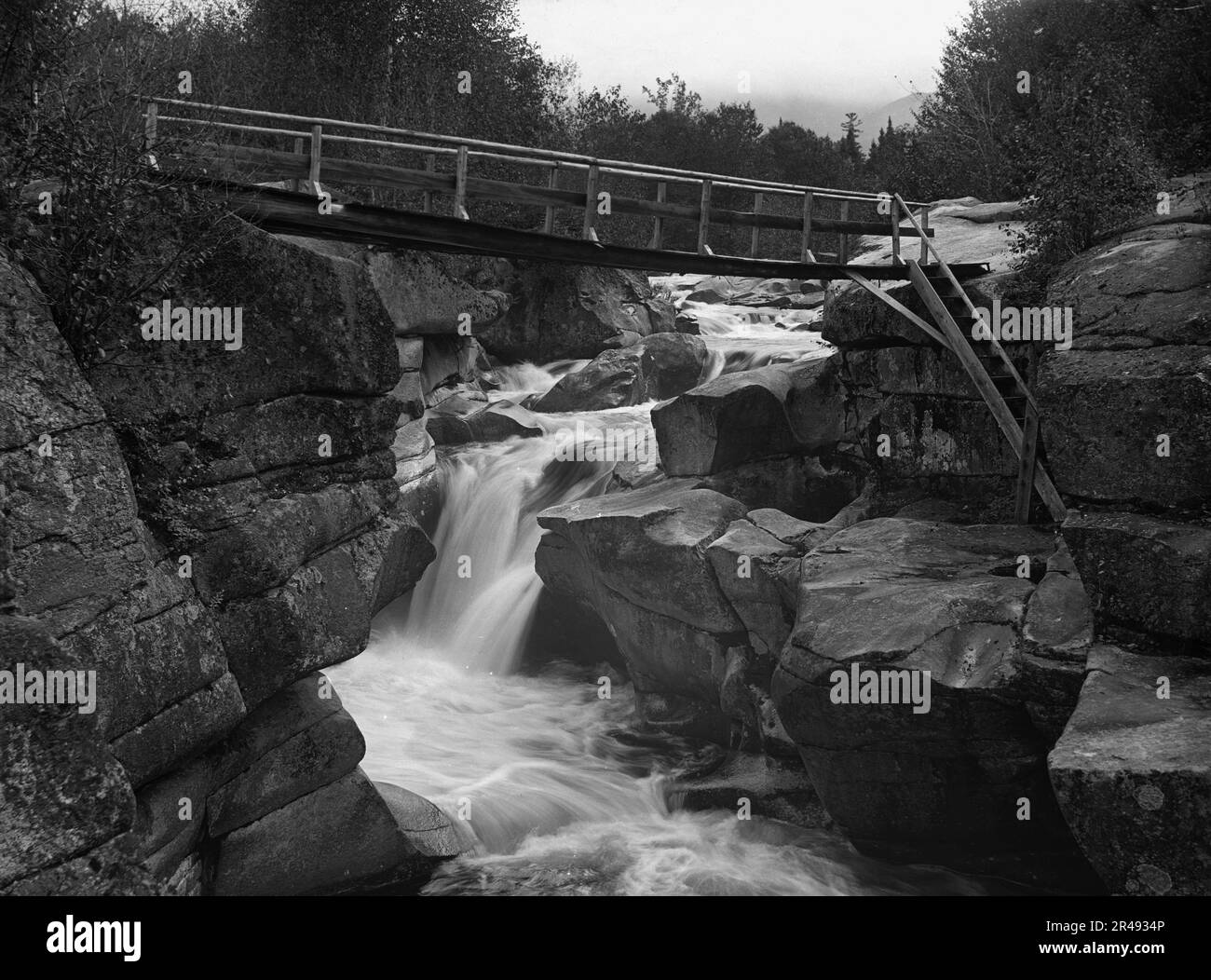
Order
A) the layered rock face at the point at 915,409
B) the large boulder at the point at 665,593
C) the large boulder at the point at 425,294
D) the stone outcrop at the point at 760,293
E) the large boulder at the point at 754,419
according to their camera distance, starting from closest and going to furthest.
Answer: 1. the layered rock face at the point at 915,409
2. the large boulder at the point at 665,593
3. the large boulder at the point at 754,419
4. the large boulder at the point at 425,294
5. the stone outcrop at the point at 760,293

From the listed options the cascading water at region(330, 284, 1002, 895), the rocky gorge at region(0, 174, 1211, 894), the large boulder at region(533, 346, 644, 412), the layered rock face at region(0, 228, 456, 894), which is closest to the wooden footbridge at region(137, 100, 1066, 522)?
the rocky gorge at region(0, 174, 1211, 894)

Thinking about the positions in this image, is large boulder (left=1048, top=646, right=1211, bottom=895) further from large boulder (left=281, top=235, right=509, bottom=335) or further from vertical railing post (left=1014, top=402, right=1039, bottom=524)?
large boulder (left=281, top=235, right=509, bottom=335)

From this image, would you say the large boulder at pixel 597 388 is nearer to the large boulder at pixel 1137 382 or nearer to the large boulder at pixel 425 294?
the large boulder at pixel 425 294

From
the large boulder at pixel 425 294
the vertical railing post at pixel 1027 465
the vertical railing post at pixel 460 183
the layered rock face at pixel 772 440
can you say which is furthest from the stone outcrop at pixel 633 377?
the vertical railing post at pixel 460 183

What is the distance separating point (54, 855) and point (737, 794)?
10135mm

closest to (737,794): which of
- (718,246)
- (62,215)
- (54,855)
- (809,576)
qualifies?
(809,576)

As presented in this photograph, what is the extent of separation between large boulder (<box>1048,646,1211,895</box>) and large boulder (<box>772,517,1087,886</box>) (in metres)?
1.48

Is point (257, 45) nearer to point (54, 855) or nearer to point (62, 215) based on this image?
point (62, 215)

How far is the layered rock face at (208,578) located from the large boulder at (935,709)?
5337mm

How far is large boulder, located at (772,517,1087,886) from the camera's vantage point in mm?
12188

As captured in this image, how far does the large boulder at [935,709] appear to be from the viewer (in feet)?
40.0

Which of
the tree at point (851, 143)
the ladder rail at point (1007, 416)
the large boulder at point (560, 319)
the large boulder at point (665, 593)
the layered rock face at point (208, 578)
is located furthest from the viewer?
the tree at point (851, 143)

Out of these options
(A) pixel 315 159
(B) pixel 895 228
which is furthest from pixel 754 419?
(A) pixel 315 159

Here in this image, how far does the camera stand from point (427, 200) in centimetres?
1728
